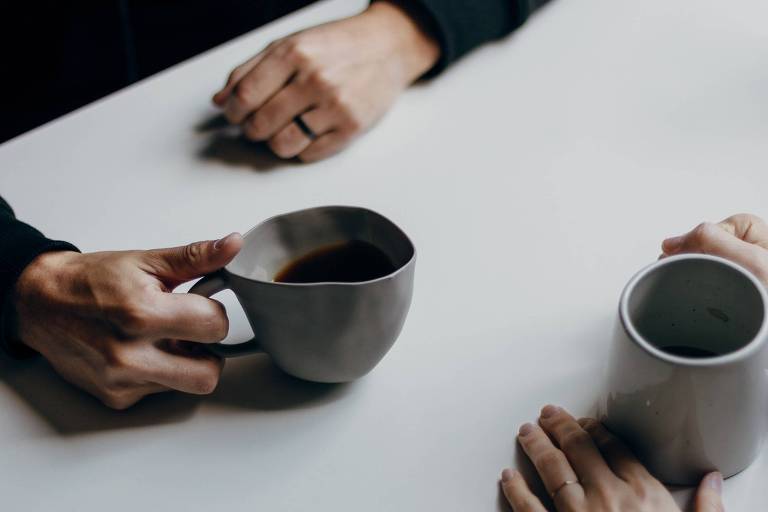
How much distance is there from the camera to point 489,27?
3.16 ft

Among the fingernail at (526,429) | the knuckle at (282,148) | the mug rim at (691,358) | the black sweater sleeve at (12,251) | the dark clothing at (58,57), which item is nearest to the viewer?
the mug rim at (691,358)

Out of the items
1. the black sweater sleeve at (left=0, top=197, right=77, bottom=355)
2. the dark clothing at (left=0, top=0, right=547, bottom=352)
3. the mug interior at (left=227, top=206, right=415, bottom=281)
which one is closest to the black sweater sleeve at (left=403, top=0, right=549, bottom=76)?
the dark clothing at (left=0, top=0, right=547, bottom=352)

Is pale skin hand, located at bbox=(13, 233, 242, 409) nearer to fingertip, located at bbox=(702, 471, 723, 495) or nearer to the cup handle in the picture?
the cup handle

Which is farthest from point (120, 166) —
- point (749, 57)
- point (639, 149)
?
point (749, 57)

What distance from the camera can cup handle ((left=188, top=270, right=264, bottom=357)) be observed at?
60cm

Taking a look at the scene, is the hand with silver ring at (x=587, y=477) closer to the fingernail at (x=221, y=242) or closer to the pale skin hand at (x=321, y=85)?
the fingernail at (x=221, y=242)

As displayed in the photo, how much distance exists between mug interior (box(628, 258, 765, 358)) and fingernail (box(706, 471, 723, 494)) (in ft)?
0.28

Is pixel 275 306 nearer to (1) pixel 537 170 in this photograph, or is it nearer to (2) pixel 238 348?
(2) pixel 238 348

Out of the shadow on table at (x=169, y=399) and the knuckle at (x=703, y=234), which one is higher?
the knuckle at (x=703, y=234)

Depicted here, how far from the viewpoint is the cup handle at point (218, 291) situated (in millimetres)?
597

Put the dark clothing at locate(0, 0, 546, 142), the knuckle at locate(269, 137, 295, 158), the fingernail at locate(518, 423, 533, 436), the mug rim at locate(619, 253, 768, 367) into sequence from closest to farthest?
1. the mug rim at locate(619, 253, 768, 367)
2. the fingernail at locate(518, 423, 533, 436)
3. the knuckle at locate(269, 137, 295, 158)
4. the dark clothing at locate(0, 0, 546, 142)

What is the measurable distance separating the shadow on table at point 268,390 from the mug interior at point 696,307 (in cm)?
24

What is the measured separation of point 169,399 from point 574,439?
1.07 feet

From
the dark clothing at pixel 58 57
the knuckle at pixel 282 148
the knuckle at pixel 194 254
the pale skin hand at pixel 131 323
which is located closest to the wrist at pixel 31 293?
the pale skin hand at pixel 131 323
